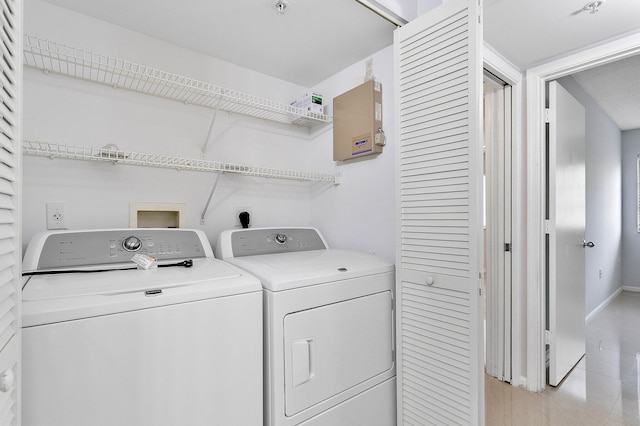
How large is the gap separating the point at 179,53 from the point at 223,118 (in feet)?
1.48

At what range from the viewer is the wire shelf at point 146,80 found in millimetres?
1480

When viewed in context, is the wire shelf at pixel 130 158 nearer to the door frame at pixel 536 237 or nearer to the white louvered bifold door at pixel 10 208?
the white louvered bifold door at pixel 10 208

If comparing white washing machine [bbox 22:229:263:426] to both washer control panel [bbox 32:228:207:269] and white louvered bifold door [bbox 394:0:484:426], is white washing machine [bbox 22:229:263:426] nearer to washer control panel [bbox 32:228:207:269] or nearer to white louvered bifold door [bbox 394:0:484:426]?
washer control panel [bbox 32:228:207:269]

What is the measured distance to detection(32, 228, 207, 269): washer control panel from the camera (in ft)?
4.39

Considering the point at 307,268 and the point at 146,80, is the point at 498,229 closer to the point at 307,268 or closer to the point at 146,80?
the point at 307,268

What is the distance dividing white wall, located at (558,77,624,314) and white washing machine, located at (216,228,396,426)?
281 cm

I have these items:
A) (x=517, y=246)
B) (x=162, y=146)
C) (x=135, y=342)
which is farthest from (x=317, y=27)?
(x=517, y=246)

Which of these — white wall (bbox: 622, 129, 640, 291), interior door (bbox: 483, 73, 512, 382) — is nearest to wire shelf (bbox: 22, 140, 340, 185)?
interior door (bbox: 483, 73, 512, 382)

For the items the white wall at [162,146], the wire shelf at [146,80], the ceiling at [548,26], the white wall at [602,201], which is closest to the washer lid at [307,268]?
the white wall at [162,146]

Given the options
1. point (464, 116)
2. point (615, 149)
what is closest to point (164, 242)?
point (464, 116)

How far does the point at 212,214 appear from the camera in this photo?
2059 millimetres

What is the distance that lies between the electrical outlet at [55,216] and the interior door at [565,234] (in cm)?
304

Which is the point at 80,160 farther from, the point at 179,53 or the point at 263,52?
the point at 263,52

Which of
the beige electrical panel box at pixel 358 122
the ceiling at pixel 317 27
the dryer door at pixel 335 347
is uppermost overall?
the ceiling at pixel 317 27
